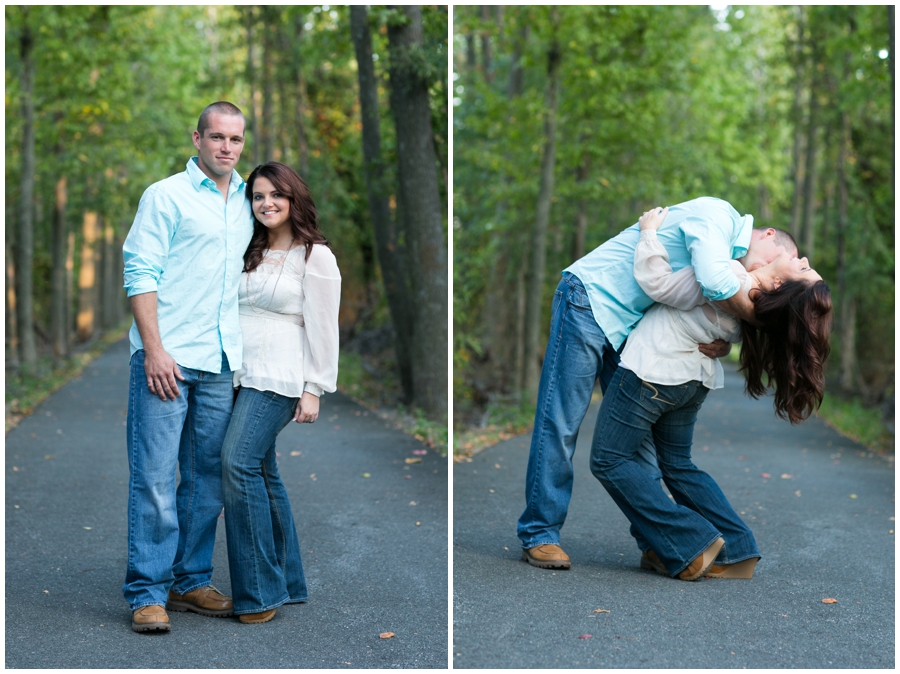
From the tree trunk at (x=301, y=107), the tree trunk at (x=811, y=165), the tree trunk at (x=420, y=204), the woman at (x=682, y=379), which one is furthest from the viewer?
the tree trunk at (x=811, y=165)

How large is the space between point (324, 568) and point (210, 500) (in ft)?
2.91

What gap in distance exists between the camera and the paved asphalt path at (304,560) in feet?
10.8

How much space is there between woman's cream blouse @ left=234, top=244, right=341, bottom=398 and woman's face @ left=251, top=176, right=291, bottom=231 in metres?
0.13

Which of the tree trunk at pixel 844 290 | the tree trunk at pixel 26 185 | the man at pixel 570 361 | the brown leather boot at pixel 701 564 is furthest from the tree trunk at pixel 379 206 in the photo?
the tree trunk at pixel 844 290

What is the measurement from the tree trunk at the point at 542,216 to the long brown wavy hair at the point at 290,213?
8371 millimetres

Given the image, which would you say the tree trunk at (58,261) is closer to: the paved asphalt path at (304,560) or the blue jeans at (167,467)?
the paved asphalt path at (304,560)

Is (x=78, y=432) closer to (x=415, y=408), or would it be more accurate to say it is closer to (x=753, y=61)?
(x=415, y=408)

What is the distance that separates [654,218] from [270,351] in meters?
1.55

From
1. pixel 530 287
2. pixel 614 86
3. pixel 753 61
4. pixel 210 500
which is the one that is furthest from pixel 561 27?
pixel 753 61

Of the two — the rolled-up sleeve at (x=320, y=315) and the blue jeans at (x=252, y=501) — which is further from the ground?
the rolled-up sleeve at (x=320, y=315)

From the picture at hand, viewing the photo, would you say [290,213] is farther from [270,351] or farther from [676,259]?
[676,259]

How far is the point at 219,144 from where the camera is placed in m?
3.51

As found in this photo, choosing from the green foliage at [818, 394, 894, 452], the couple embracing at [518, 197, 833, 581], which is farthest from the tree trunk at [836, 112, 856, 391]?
the couple embracing at [518, 197, 833, 581]

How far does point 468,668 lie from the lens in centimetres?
303
